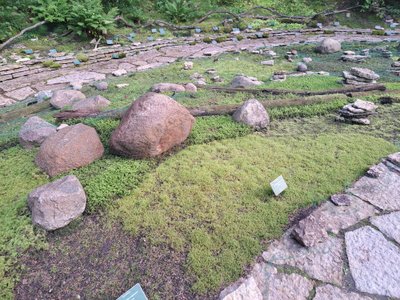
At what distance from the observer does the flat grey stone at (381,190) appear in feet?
9.49

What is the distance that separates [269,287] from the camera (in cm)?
223

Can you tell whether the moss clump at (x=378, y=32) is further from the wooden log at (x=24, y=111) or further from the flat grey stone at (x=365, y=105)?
the wooden log at (x=24, y=111)

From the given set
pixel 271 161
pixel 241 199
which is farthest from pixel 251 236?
pixel 271 161

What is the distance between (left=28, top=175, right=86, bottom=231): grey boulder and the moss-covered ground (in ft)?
0.32

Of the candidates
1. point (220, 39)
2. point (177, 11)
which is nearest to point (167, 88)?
point (220, 39)

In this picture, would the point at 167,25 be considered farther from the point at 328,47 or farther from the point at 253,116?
A: the point at 253,116

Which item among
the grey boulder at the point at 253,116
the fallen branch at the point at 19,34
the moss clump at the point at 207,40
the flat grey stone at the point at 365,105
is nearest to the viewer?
the grey boulder at the point at 253,116

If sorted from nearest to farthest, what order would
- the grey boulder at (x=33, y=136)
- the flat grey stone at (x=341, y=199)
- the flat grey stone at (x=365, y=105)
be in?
the flat grey stone at (x=341, y=199) → the grey boulder at (x=33, y=136) → the flat grey stone at (x=365, y=105)

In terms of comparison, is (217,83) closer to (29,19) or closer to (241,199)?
(241,199)

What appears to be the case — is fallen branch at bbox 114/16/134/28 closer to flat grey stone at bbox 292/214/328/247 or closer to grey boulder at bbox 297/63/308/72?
grey boulder at bbox 297/63/308/72

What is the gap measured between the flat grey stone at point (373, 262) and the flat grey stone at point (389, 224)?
0.07 m

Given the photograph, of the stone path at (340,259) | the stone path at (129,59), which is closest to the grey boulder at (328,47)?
the stone path at (129,59)

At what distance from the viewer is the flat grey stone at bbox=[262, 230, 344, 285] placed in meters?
2.31

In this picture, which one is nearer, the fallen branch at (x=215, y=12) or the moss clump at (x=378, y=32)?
the moss clump at (x=378, y=32)
